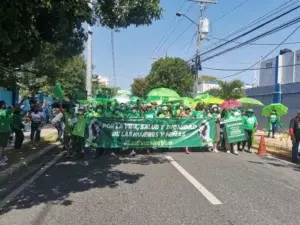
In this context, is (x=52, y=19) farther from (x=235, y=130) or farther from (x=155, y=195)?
(x=235, y=130)

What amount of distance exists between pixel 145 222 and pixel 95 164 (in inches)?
227

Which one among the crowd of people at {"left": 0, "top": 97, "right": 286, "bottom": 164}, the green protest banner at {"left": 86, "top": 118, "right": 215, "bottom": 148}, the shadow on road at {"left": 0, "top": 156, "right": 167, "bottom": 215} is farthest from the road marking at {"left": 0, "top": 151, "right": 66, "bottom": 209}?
the green protest banner at {"left": 86, "top": 118, "right": 215, "bottom": 148}

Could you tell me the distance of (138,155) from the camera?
13820mm

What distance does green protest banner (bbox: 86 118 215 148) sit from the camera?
1385 cm

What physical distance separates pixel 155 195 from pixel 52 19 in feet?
13.1

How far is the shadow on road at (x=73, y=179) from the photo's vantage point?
7.34 meters

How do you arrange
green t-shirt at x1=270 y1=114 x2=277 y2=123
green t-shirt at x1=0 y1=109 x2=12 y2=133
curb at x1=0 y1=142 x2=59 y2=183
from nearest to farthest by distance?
1. curb at x1=0 y1=142 x2=59 y2=183
2. green t-shirt at x1=0 y1=109 x2=12 y2=133
3. green t-shirt at x1=270 y1=114 x2=277 y2=123

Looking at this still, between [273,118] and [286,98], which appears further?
[286,98]

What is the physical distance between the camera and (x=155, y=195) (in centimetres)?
761

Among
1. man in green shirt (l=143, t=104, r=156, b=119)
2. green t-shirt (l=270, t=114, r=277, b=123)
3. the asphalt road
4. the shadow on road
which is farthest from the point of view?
A: green t-shirt (l=270, t=114, r=277, b=123)

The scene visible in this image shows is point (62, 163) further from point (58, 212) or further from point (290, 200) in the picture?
point (290, 200)

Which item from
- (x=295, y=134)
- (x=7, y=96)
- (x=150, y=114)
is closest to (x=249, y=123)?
(x=295, y=134)

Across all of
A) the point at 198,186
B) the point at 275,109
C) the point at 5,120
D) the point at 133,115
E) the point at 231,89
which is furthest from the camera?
the point at 231,89

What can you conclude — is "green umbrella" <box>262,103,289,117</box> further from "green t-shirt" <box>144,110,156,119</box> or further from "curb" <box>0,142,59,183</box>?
"curb" <box>0,142,59,183</box>
